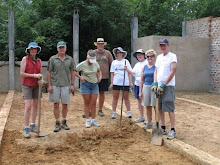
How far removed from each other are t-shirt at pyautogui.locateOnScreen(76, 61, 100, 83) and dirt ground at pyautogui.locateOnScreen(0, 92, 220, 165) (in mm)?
958

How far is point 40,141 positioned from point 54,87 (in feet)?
3.43

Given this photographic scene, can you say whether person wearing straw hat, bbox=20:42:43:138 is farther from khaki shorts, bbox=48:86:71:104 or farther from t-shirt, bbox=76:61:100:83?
t-shirt, bbox=76:61:100:83

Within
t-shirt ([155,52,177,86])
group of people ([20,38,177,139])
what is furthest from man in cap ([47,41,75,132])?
t-shirt ([155,52,177,86])

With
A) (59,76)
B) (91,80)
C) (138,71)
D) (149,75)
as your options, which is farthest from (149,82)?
(59,76)

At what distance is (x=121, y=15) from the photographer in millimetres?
12867

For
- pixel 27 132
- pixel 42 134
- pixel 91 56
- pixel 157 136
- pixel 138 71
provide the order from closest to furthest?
pixel 157 136 < pixel 27 132 < pixel 42 134 < pixel 91 56 < pixel 138 71

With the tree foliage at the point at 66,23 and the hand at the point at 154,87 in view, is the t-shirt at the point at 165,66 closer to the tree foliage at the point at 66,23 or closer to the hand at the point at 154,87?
the hand at the point at 154,87

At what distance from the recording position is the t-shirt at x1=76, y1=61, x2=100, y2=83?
5855 millimetres

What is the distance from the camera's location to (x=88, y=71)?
586 cm

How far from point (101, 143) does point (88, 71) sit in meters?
1.56

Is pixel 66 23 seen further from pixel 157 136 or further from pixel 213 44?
pixel 157 136

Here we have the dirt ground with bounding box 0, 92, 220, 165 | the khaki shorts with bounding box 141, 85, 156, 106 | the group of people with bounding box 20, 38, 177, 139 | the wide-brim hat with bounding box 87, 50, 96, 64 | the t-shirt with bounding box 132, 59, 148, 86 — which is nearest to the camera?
the dirt ground with bounding box 0, 92, 220, 165

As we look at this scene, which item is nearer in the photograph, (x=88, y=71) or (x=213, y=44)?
(x=88, y=71)

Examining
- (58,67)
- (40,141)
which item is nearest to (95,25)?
(58,67)
